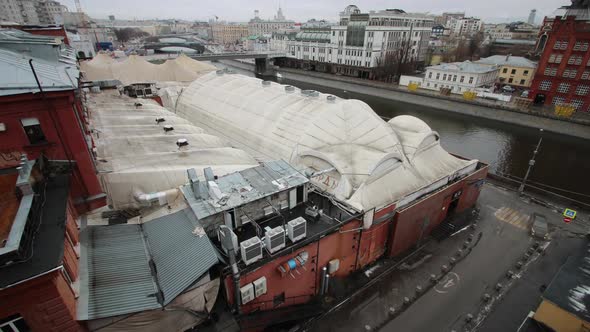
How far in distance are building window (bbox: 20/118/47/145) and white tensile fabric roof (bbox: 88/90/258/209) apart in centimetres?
358

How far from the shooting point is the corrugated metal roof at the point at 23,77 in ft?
34.5

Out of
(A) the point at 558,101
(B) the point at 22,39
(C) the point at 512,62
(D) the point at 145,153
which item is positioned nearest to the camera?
(B) the point at 22,39

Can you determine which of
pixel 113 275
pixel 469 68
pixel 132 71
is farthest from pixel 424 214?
pixel 469 68

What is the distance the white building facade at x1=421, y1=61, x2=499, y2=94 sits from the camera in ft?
186

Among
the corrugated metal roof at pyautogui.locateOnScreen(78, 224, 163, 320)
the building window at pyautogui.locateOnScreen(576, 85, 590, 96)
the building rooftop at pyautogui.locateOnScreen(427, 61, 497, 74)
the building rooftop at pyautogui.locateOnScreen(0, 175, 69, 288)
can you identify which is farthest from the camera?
the building rooftop at pyautogui.locateOnScreen(427, 61, 497, 74)

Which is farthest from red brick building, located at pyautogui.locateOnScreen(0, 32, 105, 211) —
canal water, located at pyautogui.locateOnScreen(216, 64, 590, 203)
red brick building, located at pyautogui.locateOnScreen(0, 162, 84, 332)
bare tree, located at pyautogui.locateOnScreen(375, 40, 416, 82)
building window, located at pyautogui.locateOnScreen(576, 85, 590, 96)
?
bare tree, located at pyautogui.locateOnScreen(375, 40, 416, 82)

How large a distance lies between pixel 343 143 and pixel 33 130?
1733 centimetres

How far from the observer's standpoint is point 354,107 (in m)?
23.3

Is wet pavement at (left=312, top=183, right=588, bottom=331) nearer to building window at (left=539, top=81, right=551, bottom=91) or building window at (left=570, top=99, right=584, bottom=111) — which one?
building window at (left=570, top=99, right=584, bottom=111)

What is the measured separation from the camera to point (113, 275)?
10531mm

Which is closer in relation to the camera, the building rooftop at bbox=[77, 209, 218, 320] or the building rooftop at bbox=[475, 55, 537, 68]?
the building rooftop at bbox=[77, 209, 218, 320]

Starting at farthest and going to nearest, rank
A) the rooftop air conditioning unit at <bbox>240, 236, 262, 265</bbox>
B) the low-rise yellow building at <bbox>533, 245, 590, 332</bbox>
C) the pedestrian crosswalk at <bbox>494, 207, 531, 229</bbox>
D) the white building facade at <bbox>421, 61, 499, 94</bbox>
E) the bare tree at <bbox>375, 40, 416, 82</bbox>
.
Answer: the bare tree at <bbox>375, 40, 416, 82</bbox>, the white building facade at <bbox>421, 61, 499, 94</bbox>, the pedestrian crosswalk at <bbox>494, 207, 531, 229</bbox>, the low-rise yellow building at <bbox>533, 245, 590, 332</bbox>, the rooftop air conditioning unit at <bbox>240, 236, 262, 265</bbox>

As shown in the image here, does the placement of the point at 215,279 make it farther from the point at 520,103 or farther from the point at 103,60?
the point at 520,103

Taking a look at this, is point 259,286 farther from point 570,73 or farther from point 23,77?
point 570,73
